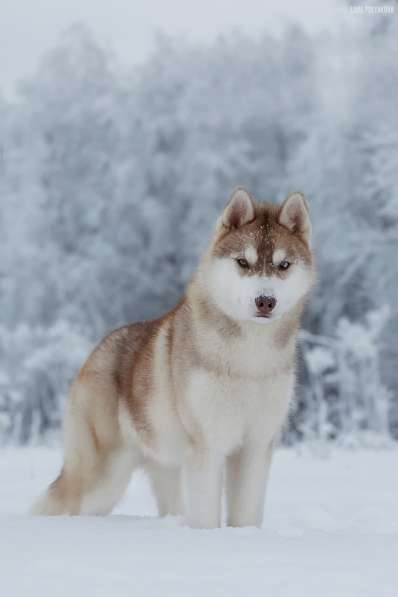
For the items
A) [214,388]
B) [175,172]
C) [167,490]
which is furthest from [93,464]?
[175,172]

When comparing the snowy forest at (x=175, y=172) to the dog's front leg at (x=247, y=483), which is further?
the snowy forest at (x=175, y=172)

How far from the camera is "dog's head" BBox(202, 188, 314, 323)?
3738mm

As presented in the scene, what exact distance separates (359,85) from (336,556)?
Result: 14.8m

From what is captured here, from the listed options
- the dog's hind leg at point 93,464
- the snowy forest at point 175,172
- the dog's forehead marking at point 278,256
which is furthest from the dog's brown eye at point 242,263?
the snowy forest at point 175,172

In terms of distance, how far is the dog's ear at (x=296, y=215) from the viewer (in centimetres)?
408

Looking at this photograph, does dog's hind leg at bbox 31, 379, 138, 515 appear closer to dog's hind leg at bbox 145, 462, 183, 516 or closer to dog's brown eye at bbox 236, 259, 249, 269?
dog's hind leg at bbox 145, 462, 183, 516

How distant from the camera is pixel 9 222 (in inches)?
715

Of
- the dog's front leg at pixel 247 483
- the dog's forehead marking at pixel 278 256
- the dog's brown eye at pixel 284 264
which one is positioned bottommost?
the dog's front leg at pixel 247 483

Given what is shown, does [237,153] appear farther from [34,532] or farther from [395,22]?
[34,532]

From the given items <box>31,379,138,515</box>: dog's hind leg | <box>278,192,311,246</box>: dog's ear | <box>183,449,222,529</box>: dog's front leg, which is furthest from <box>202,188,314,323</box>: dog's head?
<box>31,379,138,515</box>: dog's hind leg

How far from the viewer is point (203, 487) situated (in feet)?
12.6

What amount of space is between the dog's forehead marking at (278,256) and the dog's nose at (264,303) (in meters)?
0.20

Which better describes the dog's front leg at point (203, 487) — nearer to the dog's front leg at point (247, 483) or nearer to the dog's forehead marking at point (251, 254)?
the dog's front leg at point (247, 483)

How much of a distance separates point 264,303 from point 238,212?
1.79 feet
